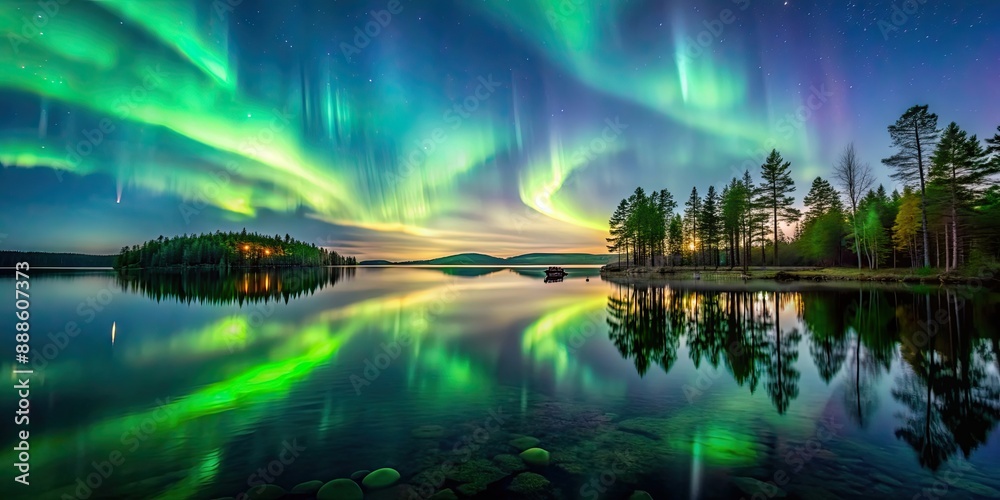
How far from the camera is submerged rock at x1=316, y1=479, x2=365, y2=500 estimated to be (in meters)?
6.92

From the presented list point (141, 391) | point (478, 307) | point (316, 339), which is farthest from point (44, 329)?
point (478, 307)

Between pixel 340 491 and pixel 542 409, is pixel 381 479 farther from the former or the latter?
pixel 542 409

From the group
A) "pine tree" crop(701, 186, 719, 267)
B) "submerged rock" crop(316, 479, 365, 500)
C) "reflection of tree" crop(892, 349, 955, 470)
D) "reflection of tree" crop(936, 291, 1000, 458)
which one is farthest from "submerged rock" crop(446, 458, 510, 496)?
"pine tree" crop(701, 186, 719, 267)

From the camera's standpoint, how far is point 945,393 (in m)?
12.6

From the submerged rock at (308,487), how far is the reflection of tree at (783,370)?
12206 mm

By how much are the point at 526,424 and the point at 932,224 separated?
7646 cm

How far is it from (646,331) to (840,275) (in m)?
58.2

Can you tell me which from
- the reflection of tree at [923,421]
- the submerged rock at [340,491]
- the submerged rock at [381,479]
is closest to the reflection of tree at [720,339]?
the reflection of tree at [923,421]

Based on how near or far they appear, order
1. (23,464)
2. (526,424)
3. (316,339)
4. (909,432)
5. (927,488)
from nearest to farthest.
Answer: (927,488) → (23,464) → (909,432) → (526,424) → (316,339)

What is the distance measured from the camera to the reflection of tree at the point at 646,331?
1866 cm

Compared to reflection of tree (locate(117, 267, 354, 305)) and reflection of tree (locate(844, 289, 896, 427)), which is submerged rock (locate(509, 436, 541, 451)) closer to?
reflection of tree (locate(844, 289, 896, 427))

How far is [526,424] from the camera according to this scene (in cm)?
1059

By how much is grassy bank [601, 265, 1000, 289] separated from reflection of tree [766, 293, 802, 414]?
44042 mm

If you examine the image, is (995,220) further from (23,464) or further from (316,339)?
(23,464)
